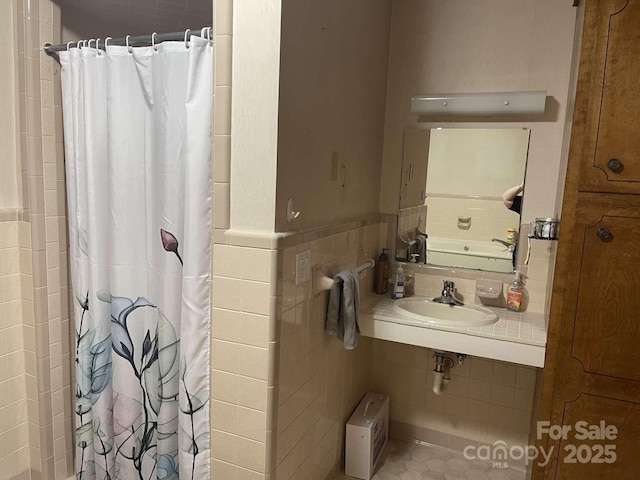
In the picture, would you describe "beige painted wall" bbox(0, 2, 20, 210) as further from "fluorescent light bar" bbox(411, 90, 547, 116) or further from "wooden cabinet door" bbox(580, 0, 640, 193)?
"wooden cabinet door" bbox(580, 0, 640, 193)

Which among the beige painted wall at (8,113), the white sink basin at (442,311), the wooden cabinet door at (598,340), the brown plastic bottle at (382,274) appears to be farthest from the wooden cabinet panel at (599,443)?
the beige painted wall at (8,113)

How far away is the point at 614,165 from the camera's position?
1.64m

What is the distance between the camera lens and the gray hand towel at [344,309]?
6.32ft

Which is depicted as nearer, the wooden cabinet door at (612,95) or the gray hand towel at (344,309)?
the wooden cabinet door at (612,95)

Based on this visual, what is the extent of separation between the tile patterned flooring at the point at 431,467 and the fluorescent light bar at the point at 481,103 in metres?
1.79

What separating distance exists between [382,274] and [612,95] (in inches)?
51.7

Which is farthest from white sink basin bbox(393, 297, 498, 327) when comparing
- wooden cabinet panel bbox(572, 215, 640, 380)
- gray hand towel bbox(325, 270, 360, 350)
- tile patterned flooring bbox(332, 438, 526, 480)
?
tile patterned flooring bbox(332, 438, 526, 480)

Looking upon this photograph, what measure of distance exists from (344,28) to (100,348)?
1628 mm

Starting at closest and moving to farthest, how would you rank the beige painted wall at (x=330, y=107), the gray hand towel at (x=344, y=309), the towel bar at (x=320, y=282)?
1. the beige painted wall at (x=330, y=107)
2. the towel bar at (x=320, y=282)
3. the gray hand towel at (x=344, y=309)

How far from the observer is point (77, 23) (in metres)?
1.97

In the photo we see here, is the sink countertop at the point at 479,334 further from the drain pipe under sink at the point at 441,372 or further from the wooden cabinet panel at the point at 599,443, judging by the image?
the drain pipe under sink at the point at 441,372

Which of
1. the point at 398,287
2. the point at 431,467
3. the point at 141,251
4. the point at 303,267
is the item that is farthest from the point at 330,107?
the point at 431,467

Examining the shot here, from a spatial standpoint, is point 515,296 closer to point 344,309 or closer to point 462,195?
point 462,195

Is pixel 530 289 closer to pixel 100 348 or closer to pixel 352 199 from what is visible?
pixel 352 199
